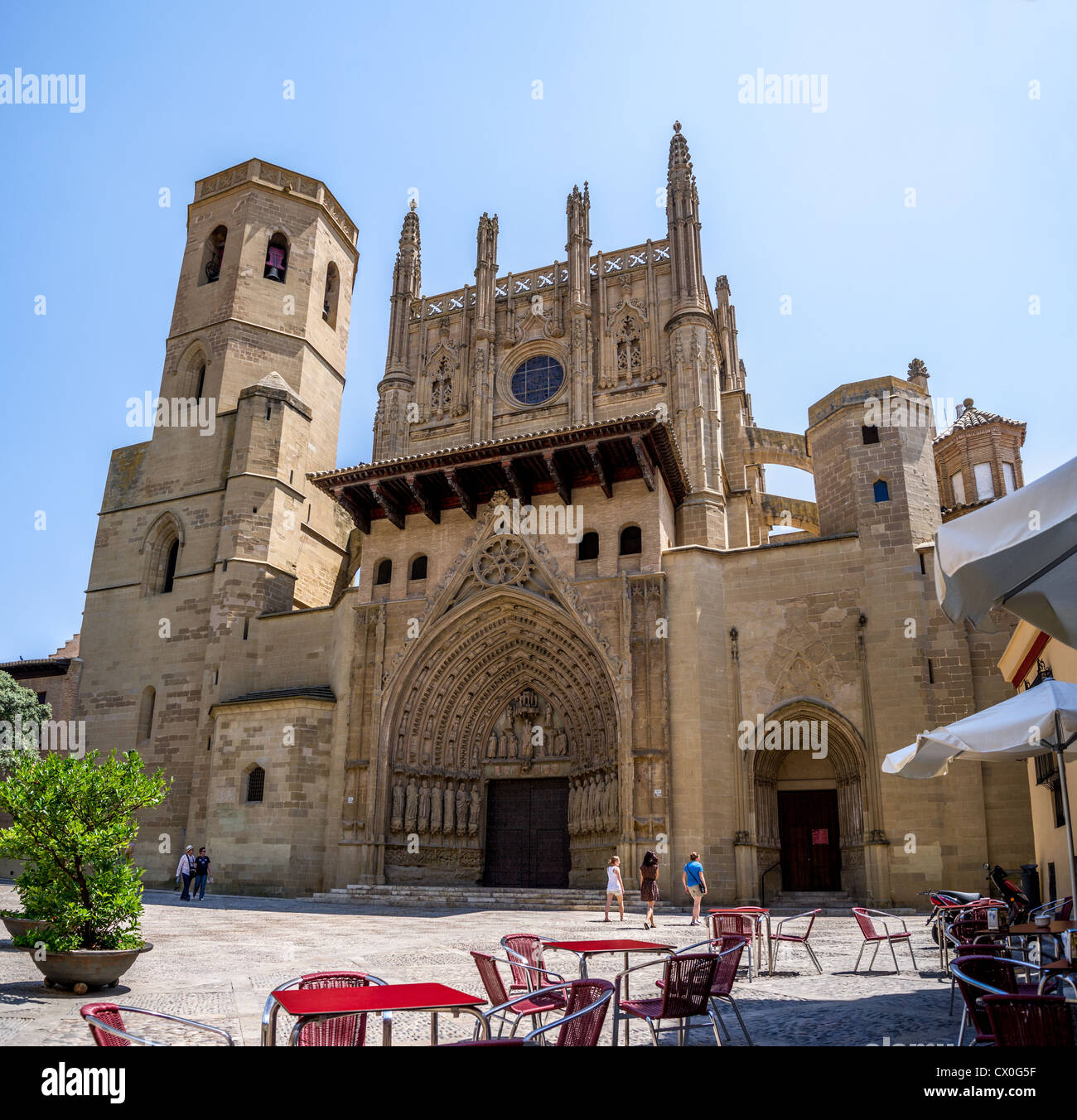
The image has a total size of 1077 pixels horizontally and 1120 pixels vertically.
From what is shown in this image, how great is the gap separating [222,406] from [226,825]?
1296 cm

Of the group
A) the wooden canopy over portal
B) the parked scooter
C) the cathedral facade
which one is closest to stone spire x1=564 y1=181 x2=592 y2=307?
the cathedral facade

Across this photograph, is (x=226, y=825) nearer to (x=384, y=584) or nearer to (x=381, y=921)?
(x=384, y=584)

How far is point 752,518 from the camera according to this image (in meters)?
29.9

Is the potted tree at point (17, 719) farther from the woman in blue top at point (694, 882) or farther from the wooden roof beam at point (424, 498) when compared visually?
the woman in blue top at point (694, 882)

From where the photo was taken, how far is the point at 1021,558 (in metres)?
4.32

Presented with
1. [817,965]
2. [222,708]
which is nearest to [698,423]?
[222,708]

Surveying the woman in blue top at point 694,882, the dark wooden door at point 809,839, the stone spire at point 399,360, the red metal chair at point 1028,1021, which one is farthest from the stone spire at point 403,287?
the red metal chair at point 1028,1021

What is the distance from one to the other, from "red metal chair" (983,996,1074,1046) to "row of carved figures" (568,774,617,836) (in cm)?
1578

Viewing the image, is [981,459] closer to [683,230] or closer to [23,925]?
[683,230]

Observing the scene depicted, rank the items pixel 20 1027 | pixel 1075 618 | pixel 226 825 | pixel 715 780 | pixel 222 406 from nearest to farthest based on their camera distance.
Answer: pixel 1075 618 < pixel 20 1027 < pixel 715 780 < pixel 226 825 < pixel 222 406

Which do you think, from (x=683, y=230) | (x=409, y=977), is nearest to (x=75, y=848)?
(x=409, y=977)

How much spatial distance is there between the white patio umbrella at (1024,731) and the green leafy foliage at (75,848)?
6.34 meters

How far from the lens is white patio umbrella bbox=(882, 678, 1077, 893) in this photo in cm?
643
